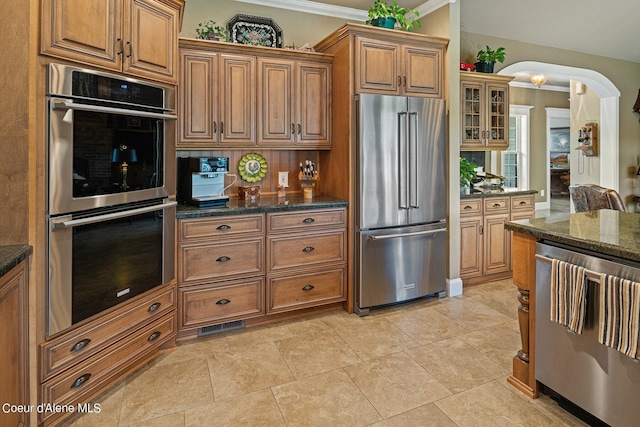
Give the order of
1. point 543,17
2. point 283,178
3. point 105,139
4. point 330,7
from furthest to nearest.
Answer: point 543,17 < point 330,7 < point 283,178 < point 105,139

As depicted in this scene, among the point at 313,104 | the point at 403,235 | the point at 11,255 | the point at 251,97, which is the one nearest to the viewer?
the point at 11,255

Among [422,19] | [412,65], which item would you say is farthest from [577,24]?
[412,65]

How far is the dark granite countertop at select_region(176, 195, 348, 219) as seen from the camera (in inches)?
111

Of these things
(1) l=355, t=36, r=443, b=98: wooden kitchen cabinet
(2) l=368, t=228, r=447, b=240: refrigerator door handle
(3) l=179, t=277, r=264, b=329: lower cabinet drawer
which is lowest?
(3) l=179, t=277, r=264, b=329: lower cabinet drawer

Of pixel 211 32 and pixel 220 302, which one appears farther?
pixel 211 32

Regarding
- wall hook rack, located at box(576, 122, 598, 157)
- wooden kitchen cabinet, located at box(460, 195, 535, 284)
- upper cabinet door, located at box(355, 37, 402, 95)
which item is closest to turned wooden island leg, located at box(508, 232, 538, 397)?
upper cabinet door, located at box(355, 37, 402, 95)

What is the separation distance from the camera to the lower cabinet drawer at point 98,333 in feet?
6.15

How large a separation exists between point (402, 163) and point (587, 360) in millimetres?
1966

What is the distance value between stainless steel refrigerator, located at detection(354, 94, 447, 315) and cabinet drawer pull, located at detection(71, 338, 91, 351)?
2.00 metres

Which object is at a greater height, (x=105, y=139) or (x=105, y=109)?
(x=105, y=109)

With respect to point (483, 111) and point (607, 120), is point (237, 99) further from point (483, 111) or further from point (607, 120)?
point (607, 120)

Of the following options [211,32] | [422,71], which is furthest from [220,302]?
[422,71]

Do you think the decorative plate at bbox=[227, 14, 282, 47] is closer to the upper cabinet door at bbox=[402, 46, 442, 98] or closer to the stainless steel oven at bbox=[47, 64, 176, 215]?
the upper cabinet door at bbox=[402, 46, 442, 98]

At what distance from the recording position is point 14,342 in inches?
62.5
